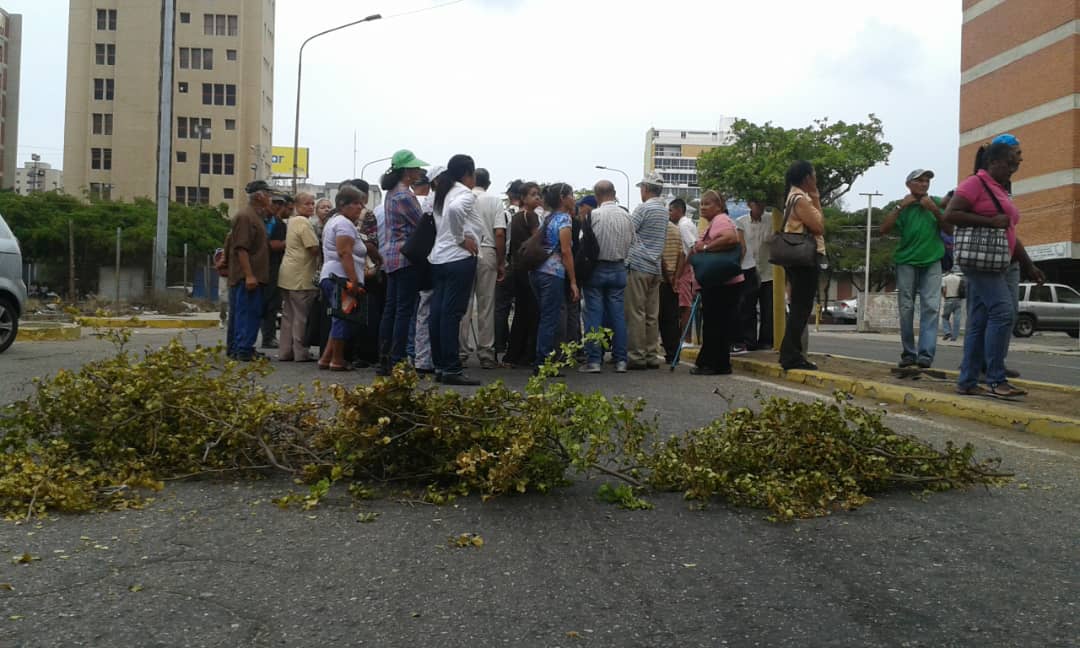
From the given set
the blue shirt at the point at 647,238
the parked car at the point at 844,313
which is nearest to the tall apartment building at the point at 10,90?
the parked car at the point at 844,313

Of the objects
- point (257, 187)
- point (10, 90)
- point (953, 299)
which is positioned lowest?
point (953, 299)

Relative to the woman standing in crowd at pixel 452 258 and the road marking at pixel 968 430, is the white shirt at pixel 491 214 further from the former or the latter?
the road marking at pixel 968 430

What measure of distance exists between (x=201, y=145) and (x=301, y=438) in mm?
81837

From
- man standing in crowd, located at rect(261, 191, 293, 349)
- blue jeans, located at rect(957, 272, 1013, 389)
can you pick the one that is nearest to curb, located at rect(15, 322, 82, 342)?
man standing in crowd, located at rect(261, 191, 293, 349)

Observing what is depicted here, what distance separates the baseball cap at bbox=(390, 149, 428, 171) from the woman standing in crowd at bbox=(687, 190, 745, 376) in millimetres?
2809

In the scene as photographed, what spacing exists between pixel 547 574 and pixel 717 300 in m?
6.58

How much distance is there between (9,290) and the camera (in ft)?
35.6

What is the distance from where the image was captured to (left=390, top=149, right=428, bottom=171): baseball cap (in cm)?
875

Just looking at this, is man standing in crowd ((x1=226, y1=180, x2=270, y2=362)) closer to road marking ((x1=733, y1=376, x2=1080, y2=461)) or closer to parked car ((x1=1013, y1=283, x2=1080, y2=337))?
road marking ((x1=733, y1=376, x2=1080, y2=461))

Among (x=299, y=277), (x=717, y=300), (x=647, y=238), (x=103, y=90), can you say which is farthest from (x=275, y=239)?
(x=103, y=90)

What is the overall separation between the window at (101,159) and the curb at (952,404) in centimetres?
7914

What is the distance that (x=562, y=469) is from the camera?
4.49 m

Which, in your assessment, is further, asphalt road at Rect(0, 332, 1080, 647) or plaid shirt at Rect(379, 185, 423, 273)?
plaid shirt at Rect(379, 185, 423, 273)

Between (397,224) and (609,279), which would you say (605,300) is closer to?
(609,279)
